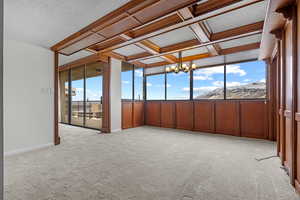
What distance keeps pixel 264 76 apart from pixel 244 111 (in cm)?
113

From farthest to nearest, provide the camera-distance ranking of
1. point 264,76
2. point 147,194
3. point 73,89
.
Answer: point 73,89 < point 264,76 < point 147,194

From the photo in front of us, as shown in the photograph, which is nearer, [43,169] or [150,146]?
[43,169]

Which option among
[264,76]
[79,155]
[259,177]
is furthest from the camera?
[264,76]

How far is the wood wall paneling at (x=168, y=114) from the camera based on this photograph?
6031 millimetres

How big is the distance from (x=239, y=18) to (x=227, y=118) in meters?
2.96

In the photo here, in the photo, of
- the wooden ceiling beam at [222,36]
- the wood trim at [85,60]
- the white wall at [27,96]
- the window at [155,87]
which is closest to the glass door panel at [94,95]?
the wood trim at [85,60]

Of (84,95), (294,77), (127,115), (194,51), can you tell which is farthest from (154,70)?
(294,77)

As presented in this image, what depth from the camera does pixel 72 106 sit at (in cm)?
667

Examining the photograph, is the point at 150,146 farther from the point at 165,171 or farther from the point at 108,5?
the point at 108,5

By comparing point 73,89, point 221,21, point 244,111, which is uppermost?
point 221,21

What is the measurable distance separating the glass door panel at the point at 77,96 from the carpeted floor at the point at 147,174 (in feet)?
9.82

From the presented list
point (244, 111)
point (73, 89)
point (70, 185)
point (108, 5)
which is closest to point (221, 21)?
point (108, 5)

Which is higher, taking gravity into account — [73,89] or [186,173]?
[73,89]

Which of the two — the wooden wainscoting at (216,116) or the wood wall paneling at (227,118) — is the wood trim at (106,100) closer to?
the wooden wainscoting at (216,116)
